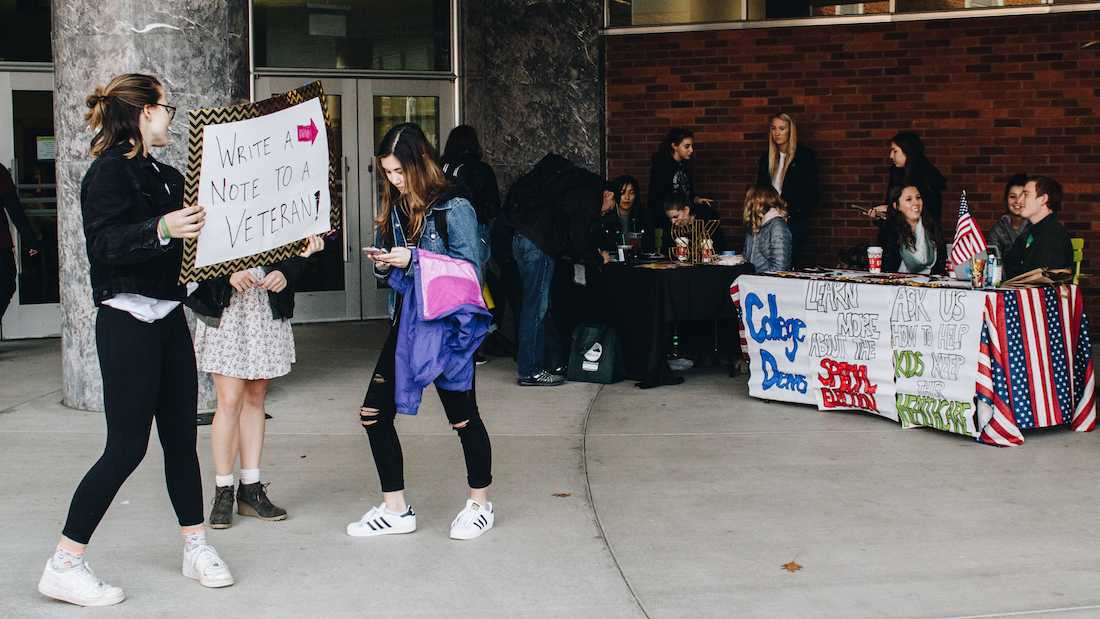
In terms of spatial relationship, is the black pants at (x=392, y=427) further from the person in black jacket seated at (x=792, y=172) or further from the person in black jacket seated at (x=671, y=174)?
the person in black jacket seated at (x=792, y=172)

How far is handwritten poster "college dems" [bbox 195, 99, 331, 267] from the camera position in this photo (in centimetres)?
477

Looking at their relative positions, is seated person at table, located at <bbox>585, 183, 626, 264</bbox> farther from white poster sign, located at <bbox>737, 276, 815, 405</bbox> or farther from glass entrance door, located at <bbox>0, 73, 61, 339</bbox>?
glass entrance door, located at <bbox>0, 73, 61, 339</bbox>

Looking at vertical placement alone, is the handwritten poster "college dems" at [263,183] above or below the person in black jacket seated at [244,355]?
above

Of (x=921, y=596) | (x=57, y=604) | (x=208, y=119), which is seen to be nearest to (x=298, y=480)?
(x=57, y=604)

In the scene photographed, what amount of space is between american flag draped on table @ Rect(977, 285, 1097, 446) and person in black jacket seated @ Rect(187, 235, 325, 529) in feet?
12.2

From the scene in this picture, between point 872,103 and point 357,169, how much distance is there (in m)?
4.69

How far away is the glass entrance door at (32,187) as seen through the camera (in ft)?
37.9

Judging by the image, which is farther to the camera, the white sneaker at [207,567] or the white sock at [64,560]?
the white sneaker at [207,567]

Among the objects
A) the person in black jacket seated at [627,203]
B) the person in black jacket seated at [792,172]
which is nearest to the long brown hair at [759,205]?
the person in black jacket seated at [627,203]

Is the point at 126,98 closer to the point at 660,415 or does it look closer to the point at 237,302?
the point at 237,302

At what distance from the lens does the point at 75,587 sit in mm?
4727

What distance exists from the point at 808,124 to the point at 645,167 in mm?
1638

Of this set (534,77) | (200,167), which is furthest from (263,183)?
(534,77)

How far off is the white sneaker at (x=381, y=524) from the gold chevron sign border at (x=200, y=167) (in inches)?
46.9
